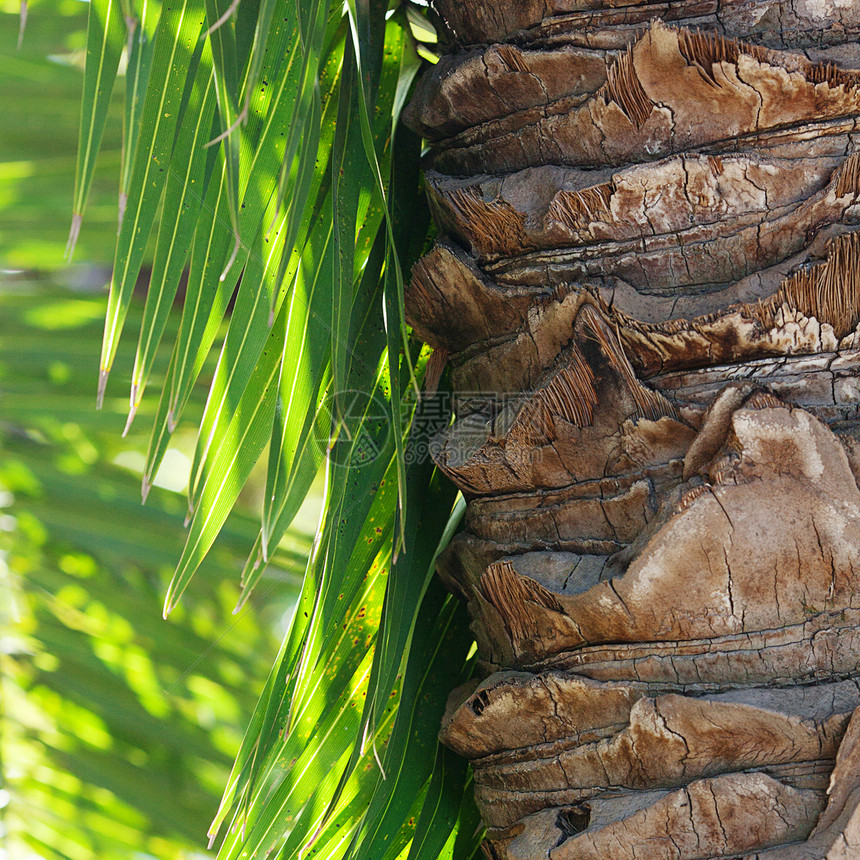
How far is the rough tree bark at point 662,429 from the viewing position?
48 centimetres

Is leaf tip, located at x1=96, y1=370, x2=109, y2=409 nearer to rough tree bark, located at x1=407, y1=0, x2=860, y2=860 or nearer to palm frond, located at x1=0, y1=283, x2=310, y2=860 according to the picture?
rough tree bark, located at x1=407, y1=0, x2=860, y2=860

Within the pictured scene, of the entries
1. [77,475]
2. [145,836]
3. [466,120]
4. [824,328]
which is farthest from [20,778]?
[824,328]

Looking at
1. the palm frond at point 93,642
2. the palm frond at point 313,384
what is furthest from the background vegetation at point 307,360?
the palm frond at point 93,642

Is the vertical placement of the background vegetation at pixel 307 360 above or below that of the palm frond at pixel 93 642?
above

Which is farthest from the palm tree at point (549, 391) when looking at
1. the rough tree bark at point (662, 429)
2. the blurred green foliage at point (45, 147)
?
the blurred green foliage at point (45, 147)

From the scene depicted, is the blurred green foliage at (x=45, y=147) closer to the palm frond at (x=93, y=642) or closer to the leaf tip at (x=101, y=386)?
the palm frond at (x=93, y=642)

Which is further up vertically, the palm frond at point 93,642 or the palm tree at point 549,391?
the palm tree at point 549,391

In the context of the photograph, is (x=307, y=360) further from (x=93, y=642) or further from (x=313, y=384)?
(x=93, y=642)

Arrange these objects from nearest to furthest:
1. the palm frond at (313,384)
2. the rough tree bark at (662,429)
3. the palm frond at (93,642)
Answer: the rough tree bark at (662,429) → the palm frond at (313,384) → the palm frond at (93,642)

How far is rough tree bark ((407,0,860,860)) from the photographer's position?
0.48 meters

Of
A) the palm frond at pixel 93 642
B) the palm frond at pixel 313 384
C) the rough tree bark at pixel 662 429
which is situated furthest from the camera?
the palm frond at pixel 93 642

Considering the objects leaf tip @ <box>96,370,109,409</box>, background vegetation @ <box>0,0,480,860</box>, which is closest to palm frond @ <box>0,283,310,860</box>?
background vegetation @ <box>0,0,480,860</box>

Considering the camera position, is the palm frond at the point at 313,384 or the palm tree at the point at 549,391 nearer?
the palm tree at the point at 549,391

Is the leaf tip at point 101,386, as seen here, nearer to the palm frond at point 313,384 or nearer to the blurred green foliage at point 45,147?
the palm frond at point 313,384
